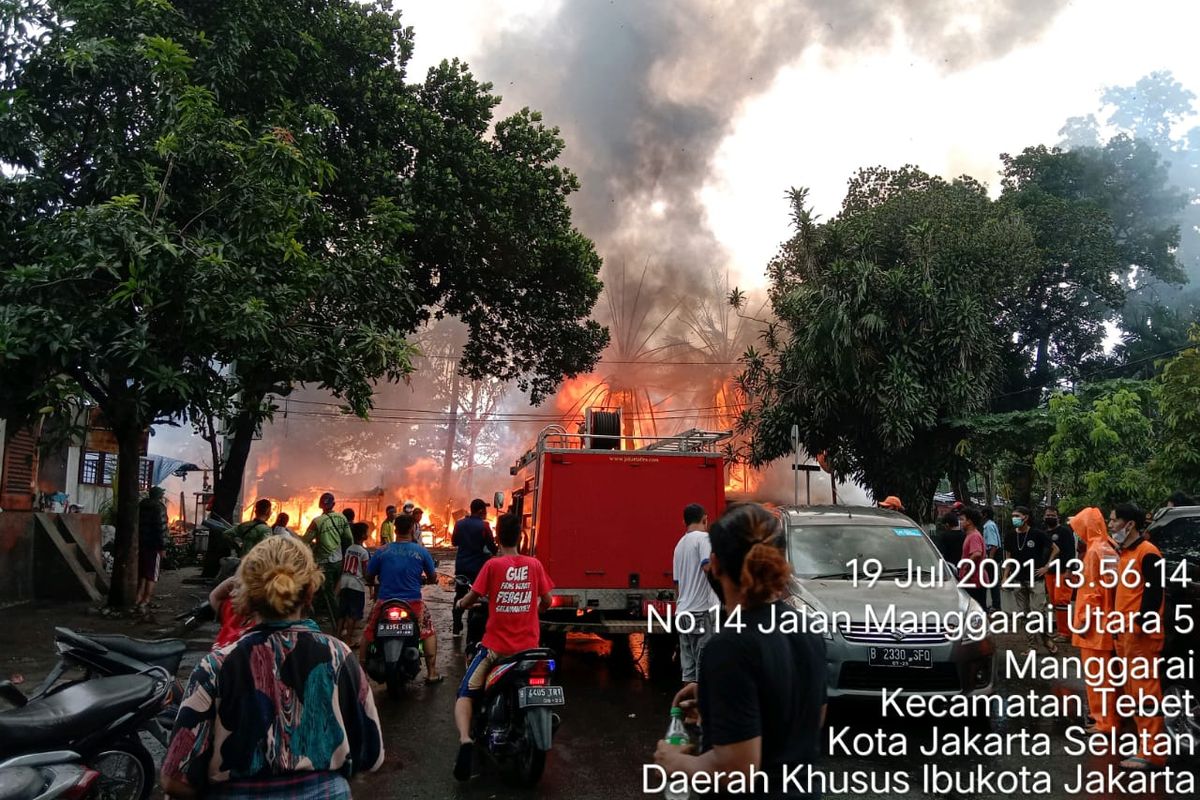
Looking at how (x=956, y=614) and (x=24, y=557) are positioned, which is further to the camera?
(x=24, y=557)

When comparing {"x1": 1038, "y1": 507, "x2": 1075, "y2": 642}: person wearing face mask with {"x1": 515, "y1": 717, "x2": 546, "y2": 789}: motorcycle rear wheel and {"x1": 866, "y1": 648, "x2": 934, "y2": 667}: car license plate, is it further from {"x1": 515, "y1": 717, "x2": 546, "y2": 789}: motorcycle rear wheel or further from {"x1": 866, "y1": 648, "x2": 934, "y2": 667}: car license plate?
{"x1": 515, "y1": 717, "x2": 546, "y2": 789}: motorcycle rear wheel

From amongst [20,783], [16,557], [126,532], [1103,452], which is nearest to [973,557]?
[1103,452]

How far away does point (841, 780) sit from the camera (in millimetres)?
5957

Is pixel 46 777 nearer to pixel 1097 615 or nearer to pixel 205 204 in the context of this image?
pixel 1097 615

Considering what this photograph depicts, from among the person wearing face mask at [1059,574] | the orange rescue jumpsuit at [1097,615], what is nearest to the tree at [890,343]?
the person wearing face mask at [1059,574]

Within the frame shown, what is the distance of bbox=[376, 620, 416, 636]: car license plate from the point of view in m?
7.98

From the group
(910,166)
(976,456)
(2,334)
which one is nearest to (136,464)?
(2,334)

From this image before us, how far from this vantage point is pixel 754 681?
2.37 m

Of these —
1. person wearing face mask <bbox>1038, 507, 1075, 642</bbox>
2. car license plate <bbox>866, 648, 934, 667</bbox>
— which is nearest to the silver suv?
car license plate <bbox>866, 648, 934, 667</bbox>

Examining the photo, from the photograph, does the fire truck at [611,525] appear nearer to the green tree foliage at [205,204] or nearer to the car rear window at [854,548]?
the car rear window at [854,548]

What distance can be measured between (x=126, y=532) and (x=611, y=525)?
7.32 m

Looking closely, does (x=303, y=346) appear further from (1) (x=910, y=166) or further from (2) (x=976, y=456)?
(1) (x=910, y=166)

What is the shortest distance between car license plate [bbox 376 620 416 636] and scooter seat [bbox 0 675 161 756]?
9.90 ft

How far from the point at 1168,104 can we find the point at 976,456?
4021 centimetres
